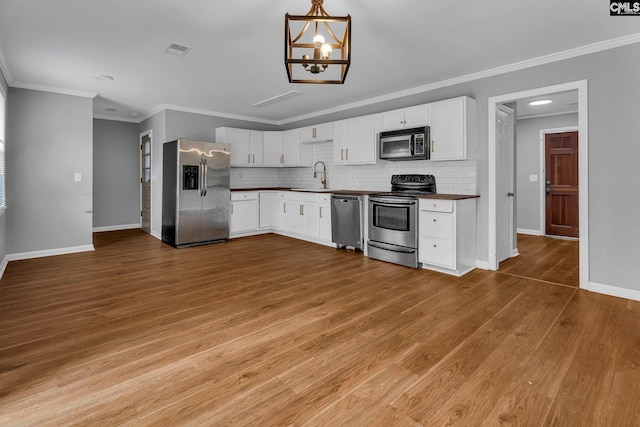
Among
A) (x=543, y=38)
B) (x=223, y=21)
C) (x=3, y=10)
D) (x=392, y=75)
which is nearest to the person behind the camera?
(x=3, y=10)

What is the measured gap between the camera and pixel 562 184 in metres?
6.38

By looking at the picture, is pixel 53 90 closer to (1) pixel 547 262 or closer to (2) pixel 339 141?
(2) pixel 339 141

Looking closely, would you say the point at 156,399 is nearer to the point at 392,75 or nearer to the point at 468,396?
the point at 468,396

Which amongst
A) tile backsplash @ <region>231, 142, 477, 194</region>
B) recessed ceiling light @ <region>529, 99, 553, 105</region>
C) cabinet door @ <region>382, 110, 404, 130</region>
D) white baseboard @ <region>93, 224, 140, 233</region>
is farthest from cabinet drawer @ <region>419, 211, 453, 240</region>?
white baseboard @ <region>93, 224, 140, 233</region>

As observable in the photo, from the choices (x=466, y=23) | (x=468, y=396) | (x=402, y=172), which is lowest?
(x=468, y=396)

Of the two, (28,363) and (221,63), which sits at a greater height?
(221,63)

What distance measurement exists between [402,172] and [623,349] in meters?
3.41

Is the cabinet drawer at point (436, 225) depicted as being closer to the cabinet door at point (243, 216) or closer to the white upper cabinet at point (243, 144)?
the cabinet door at point (243, 216)

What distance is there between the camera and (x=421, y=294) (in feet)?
10.5

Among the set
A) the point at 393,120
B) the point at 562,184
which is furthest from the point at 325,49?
the point at 562,184

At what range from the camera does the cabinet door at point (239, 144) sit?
6.33 m

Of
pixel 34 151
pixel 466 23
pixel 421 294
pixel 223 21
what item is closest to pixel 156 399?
pixel 421 294

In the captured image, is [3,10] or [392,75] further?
[392,75]

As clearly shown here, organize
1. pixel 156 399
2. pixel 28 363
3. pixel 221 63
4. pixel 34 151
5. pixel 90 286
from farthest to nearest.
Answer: pixel 34 151
pixel 221 63
pixel 90 286
pixel 28 363
pixel 156 399
